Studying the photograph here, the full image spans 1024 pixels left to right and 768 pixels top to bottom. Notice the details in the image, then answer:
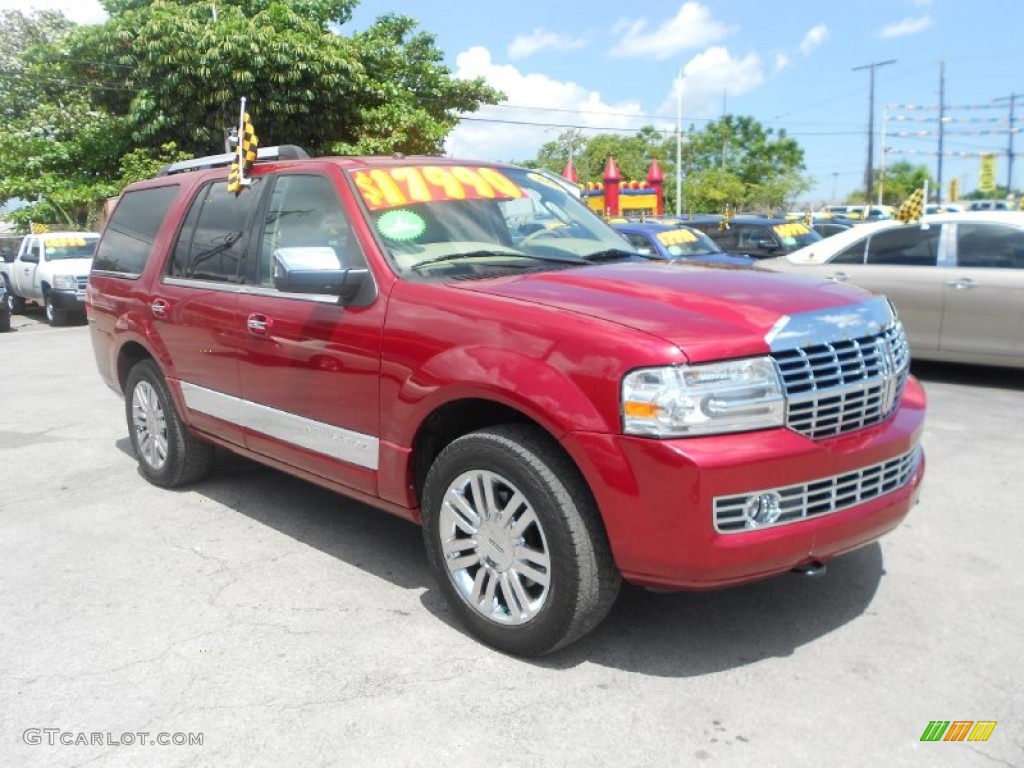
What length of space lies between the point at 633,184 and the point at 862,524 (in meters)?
35.2

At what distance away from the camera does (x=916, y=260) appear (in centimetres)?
875

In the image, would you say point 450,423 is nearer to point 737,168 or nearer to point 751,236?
point 751,236

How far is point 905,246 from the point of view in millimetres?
8914

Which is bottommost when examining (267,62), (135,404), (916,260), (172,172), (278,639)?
(278,639)

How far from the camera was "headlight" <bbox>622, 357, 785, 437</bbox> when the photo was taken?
2.88m

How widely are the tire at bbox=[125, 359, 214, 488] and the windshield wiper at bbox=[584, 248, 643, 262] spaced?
2654 mm

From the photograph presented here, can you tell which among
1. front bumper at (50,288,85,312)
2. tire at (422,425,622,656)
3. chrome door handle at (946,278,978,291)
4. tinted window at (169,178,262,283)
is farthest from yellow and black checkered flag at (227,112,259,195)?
front bumper at (50,288,85,312)

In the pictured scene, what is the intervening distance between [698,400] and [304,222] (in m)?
2.28

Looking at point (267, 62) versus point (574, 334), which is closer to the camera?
point (574, 334)

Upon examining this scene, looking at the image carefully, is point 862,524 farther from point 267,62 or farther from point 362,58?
point 362,58

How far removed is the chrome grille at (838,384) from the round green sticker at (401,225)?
175cm

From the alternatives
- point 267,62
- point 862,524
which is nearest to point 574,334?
point 862,524

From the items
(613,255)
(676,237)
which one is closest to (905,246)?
(676,237)

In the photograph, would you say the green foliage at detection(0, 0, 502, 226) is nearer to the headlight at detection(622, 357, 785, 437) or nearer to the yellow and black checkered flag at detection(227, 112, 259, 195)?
the yellow and black checkered flag at detection(227, 112, 259, 195)
